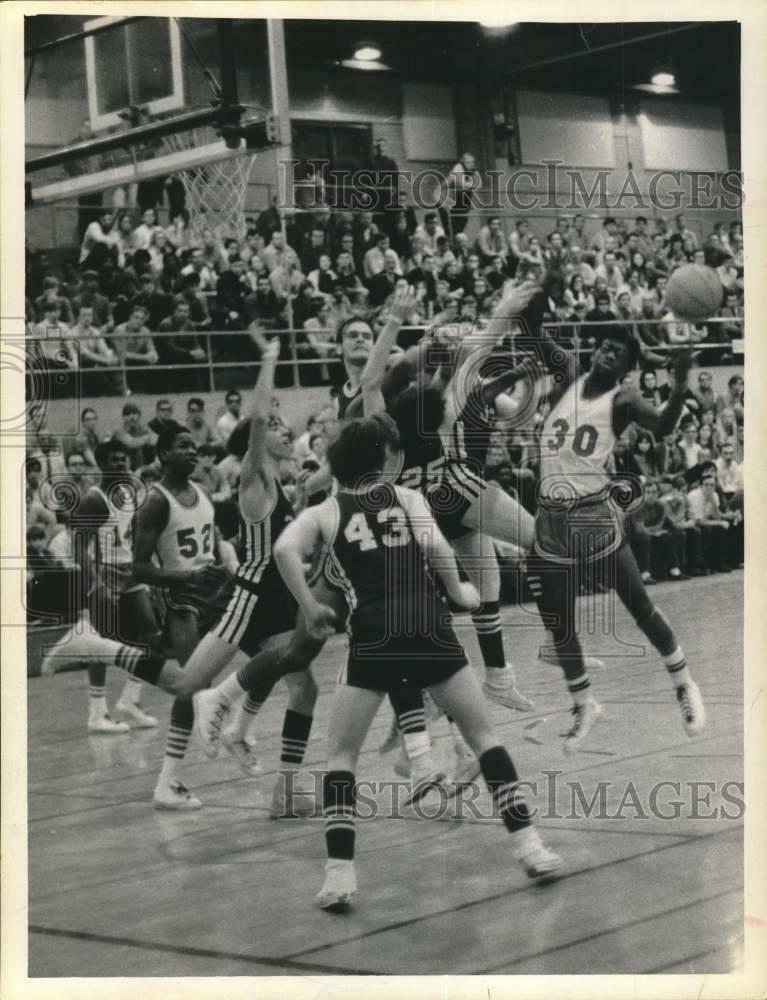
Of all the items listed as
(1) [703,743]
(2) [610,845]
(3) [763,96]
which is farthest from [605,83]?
(2) [610,845]

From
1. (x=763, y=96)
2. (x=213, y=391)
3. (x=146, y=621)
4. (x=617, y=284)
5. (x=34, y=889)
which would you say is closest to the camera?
(x=763, y=96)

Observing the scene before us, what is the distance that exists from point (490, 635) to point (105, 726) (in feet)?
9.04

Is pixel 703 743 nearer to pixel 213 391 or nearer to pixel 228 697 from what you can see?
pixel 228 697

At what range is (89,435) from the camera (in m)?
10.6

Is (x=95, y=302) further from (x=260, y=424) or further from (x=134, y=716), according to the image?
(x=260, y=424)

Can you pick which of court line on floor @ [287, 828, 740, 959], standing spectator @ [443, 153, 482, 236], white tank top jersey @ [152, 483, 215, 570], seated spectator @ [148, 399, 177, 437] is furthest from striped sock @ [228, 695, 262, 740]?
seated spectator @ [148, 399, 177, 437]

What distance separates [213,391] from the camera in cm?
1166

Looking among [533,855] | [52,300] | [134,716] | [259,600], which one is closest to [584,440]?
[259,600]

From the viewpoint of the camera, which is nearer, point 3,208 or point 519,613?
point 3,208

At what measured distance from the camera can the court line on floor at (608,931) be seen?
Result: 4930mm

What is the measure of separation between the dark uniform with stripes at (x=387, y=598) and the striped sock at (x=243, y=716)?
5.27 feet

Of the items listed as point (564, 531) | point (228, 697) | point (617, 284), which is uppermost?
point (617, 284)

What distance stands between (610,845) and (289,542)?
1875mm

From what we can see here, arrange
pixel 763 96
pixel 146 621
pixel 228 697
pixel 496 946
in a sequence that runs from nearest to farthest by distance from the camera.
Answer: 1. pixel 496 946
2. pixel 763 96
3. pixel 228 697
4. pixel 146 621
